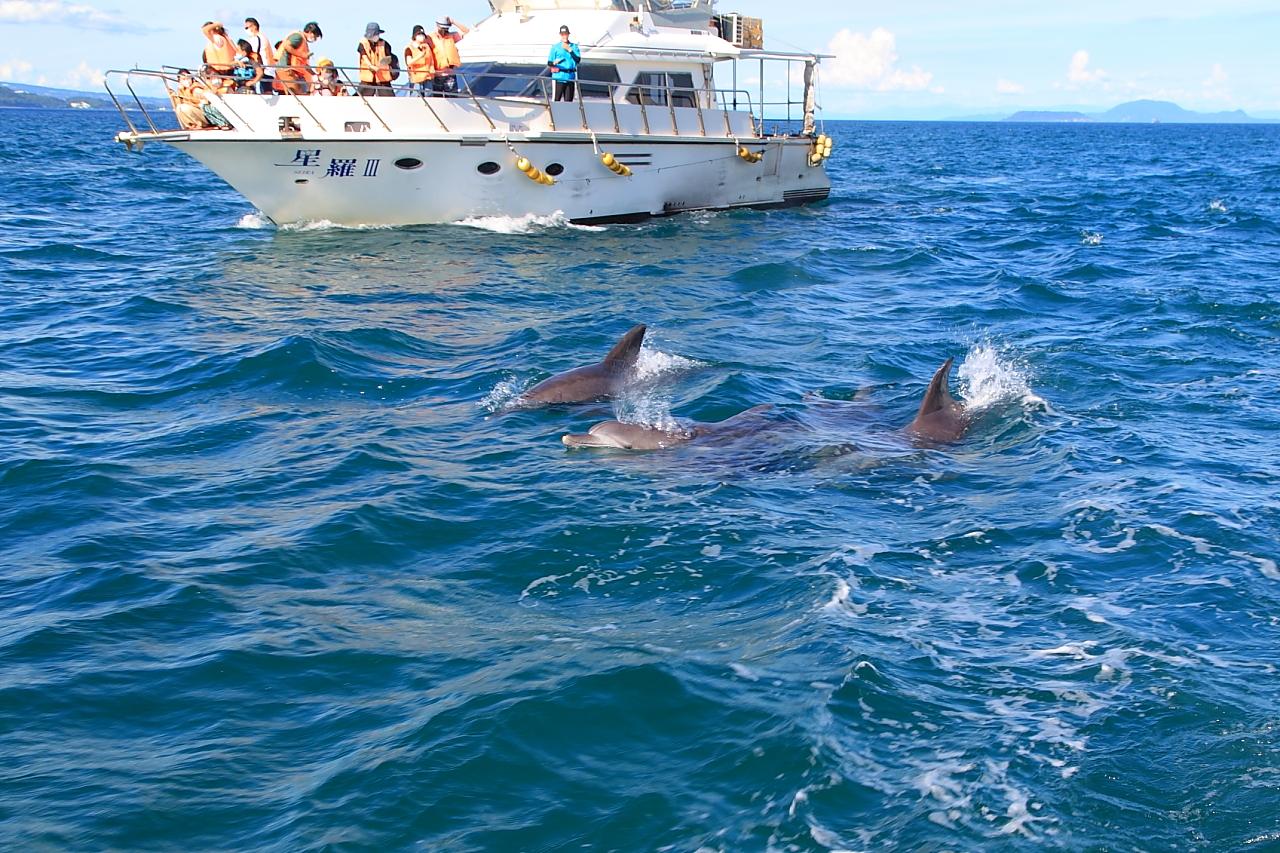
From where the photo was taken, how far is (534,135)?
22.7 metres

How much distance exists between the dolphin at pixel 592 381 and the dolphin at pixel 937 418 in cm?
337

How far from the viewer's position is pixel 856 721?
6.11 metres

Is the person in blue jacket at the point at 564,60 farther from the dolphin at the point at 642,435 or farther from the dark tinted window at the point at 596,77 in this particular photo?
the dolphin at the point at 642,435

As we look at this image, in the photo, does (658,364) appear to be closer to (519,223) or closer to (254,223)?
(519,223)

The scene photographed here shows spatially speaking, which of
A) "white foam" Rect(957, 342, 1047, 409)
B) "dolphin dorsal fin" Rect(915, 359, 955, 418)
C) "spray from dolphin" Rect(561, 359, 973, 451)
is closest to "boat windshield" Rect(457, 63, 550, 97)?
"white foam" Rect(957, 342, 1047, 409)

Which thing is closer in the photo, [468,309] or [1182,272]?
[468,309]

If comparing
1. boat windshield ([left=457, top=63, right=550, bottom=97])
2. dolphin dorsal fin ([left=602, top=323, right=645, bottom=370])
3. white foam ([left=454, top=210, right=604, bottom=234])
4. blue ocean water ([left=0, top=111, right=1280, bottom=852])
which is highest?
boat windshield ([left=457, top=63, right=550, bottom=97])

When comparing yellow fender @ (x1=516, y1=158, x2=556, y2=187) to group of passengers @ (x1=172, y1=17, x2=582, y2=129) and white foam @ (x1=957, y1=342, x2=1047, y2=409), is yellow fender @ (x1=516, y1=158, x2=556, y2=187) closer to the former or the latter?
group of passengers @ (x1=172, y1=17, x2=582, y2=129)

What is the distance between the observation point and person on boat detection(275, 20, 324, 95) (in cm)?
2122

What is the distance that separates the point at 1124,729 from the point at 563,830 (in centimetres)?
313

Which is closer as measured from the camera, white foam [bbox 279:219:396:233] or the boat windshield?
white foam [bbox 279:219:396:233]

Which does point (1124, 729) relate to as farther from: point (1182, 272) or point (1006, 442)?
point (1182, 272)

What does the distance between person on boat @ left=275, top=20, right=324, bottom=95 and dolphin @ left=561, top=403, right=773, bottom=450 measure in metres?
13.3

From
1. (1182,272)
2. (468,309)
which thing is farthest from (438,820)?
(1182,272)
